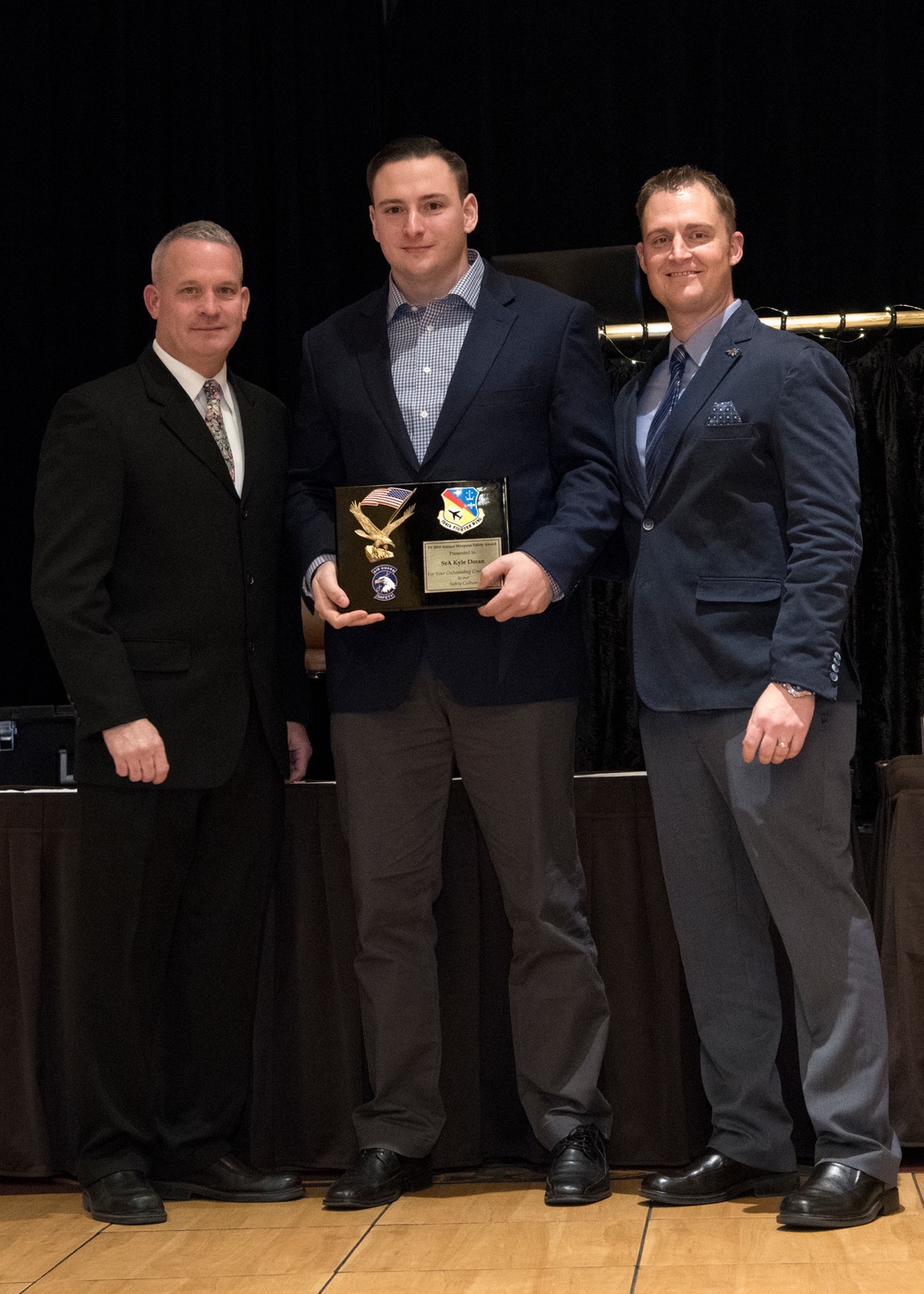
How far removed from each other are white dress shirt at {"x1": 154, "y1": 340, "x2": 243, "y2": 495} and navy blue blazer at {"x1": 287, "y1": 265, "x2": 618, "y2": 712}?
0.59 ft

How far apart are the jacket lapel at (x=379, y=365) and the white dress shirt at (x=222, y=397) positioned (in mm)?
275

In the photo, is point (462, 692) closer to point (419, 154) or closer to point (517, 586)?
point (517, 586)

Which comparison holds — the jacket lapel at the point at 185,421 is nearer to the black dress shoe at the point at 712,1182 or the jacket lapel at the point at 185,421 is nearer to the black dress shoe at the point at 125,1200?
the black dress shoe at the point at 125,1200

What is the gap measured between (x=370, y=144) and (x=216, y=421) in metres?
2.28

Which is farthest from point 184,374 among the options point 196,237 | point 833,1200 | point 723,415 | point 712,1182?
point 833,1200

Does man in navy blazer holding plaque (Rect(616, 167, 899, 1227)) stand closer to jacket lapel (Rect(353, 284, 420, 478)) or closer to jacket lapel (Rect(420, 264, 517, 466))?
jacket lapel (Rect(420, 264, 517, 466))

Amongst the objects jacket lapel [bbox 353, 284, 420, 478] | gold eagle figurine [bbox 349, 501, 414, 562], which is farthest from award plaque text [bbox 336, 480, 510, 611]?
jacket lapel [bbox 353, 284, 420, 478]

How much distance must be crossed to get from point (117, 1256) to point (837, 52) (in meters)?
3.94

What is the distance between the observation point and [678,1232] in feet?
7.67

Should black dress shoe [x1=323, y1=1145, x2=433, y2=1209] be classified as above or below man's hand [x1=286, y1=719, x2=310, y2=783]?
below

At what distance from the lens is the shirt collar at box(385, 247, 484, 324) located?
2.77 metres

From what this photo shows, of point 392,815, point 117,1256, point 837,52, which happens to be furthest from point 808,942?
point 837,52

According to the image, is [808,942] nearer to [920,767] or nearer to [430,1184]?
[920,767]

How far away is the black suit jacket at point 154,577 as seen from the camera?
8.58ft
